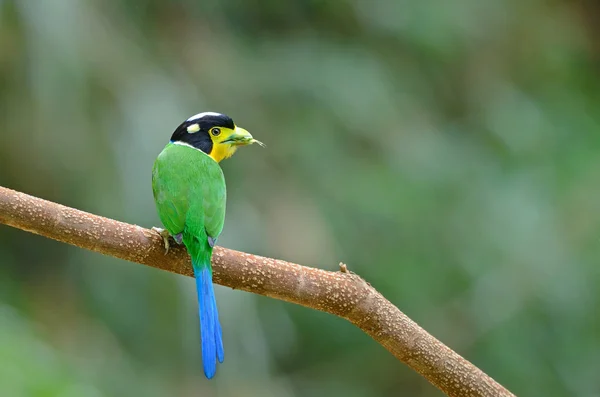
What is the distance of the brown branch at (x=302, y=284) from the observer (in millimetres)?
2287

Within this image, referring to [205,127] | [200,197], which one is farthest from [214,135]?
[200,197]

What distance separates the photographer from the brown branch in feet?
7.50

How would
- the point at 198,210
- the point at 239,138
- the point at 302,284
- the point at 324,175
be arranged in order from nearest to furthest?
the point at 302,284 < the point at 198,210 < the point at 239,138 < the point at 324,175

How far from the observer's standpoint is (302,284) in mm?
2367

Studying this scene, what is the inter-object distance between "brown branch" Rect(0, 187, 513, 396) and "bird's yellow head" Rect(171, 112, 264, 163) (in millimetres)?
692

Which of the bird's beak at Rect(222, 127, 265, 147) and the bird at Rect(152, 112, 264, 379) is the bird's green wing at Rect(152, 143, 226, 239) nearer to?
the bird at Rect(152, 112, 264, 379)

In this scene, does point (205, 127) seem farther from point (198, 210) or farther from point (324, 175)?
point (324, 175)

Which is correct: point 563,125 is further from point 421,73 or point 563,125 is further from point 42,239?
point 42,239

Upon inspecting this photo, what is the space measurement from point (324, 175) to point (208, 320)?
3.79 metres

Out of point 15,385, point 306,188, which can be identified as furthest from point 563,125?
point 15,385

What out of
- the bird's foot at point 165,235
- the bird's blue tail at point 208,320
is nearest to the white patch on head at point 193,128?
the bird's foot at point 165,235

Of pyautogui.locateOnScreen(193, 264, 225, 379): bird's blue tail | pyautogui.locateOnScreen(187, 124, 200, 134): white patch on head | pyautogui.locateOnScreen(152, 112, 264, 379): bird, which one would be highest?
pyautogui.locateOnScreen(187, 124, 200, 134): white patch on head

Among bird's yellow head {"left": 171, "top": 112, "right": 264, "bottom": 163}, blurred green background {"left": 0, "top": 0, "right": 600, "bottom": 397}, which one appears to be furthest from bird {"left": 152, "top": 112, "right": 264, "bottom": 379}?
blurred green background {"left": 0, "top": 0, "right": 600, "bottom": 397}

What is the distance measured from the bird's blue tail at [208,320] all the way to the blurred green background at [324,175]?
1.41 metres
